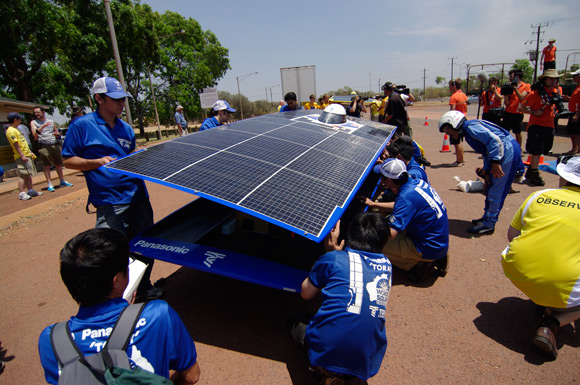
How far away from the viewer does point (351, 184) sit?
3.29 m

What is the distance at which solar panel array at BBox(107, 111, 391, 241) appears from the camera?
2.60m

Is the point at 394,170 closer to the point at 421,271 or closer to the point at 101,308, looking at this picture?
the point at 421,271

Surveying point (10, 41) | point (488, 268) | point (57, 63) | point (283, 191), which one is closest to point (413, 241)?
point (488, 268)

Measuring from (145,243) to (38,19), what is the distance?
56.4 ft

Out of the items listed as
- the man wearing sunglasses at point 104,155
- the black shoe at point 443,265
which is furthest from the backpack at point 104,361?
the black shoe at point 443,265

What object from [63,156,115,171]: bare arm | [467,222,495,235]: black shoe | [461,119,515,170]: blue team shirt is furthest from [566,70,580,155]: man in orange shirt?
[63,156,115,171]: bare arm

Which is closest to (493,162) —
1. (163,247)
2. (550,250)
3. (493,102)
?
(550,250)

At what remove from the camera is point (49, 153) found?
9156 millimetres

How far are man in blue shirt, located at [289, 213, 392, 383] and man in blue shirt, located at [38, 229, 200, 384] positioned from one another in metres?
1.08

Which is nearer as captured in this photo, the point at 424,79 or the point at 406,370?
the point at 406,370

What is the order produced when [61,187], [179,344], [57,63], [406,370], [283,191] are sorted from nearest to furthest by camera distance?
[179,344] → [406,370] → [283,191] → [61,187] → [57,63]

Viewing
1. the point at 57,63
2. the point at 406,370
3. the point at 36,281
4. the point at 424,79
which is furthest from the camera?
the point at 424,79

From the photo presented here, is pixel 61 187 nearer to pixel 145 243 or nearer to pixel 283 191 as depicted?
pixel 145 243

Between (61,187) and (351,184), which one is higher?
(351,184)
